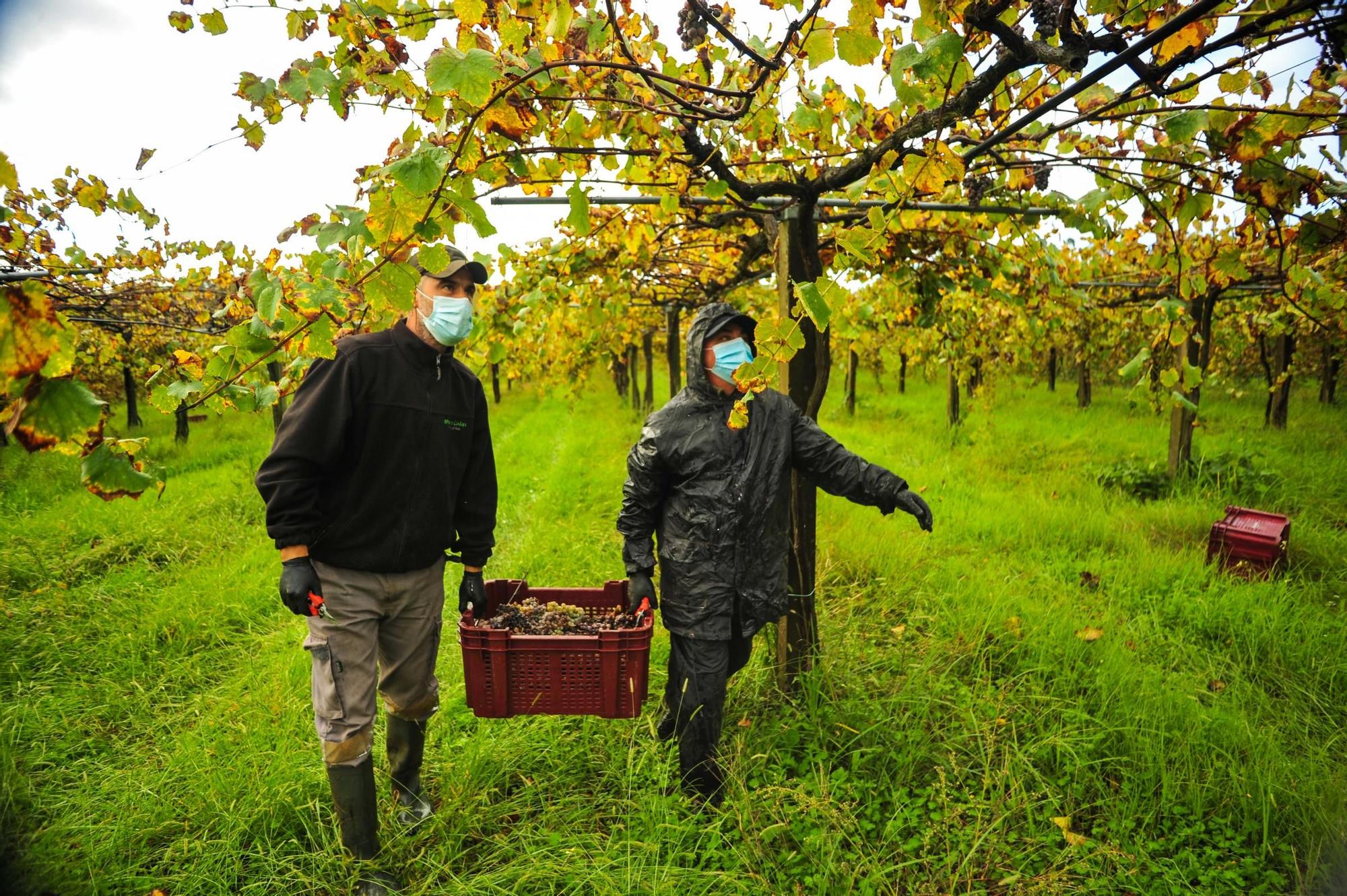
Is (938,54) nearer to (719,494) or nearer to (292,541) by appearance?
(719,494)

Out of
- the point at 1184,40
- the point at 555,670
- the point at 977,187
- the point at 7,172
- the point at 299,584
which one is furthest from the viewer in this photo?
the point at 977,187

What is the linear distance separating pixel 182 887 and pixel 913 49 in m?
3.36

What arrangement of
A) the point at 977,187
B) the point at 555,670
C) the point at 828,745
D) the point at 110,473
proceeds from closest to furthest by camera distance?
the point at 110,473 → the point at 555,670 → the point at 828,745 → the point at 977,187

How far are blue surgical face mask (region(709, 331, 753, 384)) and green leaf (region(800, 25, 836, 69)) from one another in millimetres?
1213

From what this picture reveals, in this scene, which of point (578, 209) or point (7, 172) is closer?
point (7, 172)

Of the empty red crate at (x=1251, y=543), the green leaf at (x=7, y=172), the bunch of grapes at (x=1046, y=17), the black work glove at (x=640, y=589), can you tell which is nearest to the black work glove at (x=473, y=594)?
the black work glove at (x=640, y=589)

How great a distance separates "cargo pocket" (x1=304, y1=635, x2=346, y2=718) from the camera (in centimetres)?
211

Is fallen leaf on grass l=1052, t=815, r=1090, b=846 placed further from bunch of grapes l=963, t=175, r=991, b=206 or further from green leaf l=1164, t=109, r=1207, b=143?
bunch of grapes l=963, t=175, r=991, b=206

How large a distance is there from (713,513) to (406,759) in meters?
1.54

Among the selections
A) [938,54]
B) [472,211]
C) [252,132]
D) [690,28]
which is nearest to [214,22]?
[252,132]

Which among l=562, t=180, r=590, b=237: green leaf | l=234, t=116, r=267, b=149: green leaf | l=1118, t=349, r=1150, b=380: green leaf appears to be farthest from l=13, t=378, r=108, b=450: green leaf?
l=1118, t=349, r=1150, b=380: green leaf

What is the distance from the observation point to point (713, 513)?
2.55 m

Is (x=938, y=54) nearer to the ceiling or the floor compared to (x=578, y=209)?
nearer to the ceiling

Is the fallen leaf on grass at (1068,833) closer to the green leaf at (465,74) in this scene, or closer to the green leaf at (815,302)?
the green leaf at (815,302)
